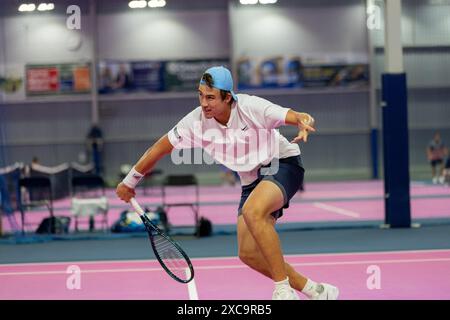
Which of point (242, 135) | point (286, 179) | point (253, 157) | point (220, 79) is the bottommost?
point (286, 179)

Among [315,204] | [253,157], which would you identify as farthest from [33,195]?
[253,157]

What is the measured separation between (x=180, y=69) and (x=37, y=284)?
2003 cm

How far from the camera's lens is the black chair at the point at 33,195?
44.4 ft

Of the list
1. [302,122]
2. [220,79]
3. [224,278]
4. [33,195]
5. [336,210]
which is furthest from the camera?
[33,195]

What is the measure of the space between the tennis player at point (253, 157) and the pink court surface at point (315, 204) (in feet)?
27.2

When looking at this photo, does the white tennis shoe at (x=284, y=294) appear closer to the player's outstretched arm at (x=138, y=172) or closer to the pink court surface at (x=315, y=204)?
the player's outstretched arm at (x=138, y=172)

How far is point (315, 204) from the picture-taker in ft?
62.3

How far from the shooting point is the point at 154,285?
8445 millimetres

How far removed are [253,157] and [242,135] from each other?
0.18 meters

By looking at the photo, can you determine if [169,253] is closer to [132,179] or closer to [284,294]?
[132,179]

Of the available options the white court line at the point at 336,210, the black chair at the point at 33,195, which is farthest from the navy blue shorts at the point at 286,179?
the white court line at the point at 336,210

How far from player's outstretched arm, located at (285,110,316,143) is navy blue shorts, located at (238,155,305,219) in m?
0.43

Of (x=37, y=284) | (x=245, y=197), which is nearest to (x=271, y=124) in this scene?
(x=245, y=197)

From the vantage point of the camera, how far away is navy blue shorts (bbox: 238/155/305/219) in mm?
6129
